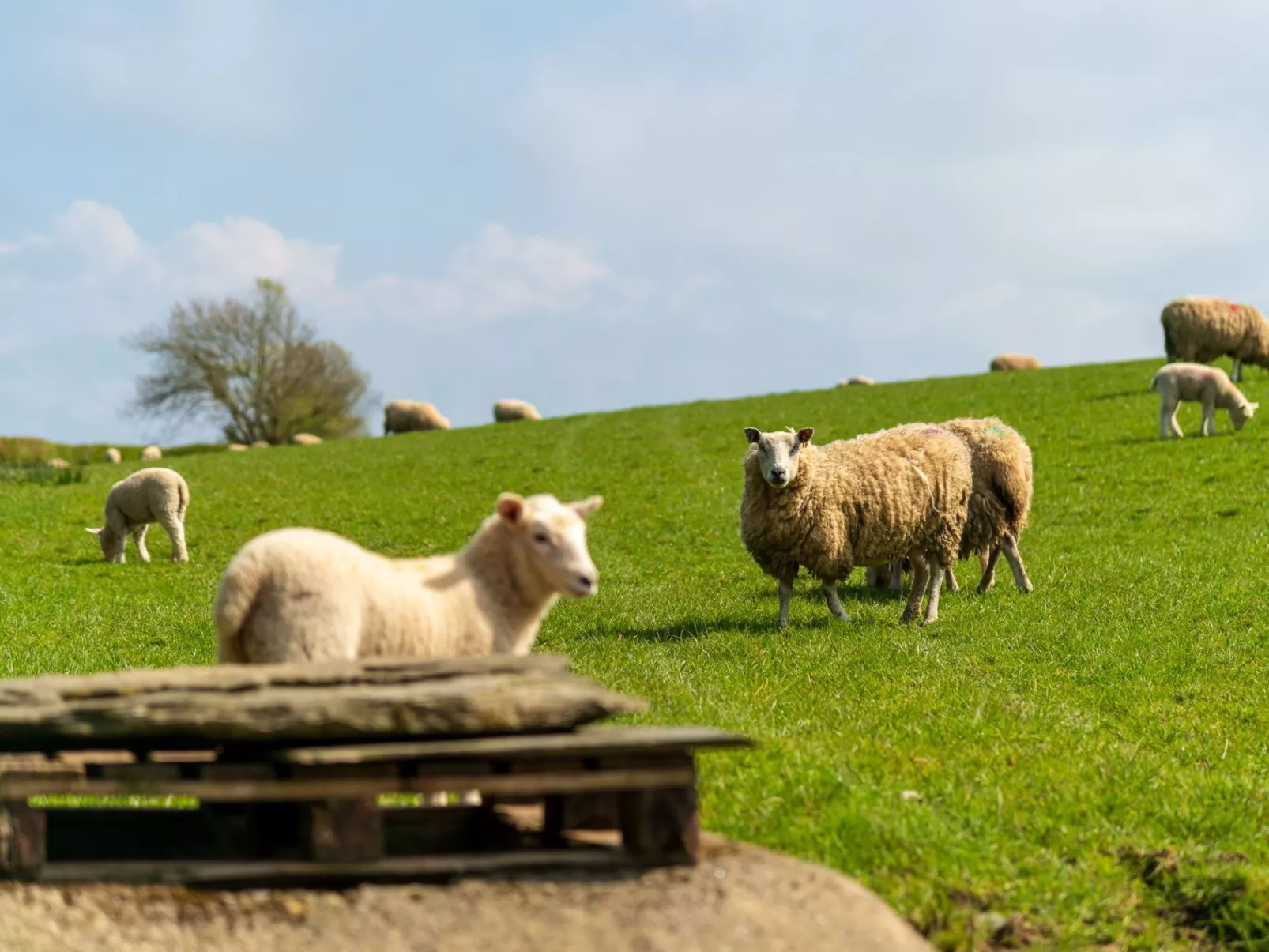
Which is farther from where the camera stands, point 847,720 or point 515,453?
point 515,453

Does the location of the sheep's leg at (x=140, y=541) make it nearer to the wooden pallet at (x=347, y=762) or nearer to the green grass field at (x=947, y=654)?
the green grass field at (x=947, y=654)

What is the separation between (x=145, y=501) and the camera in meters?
19.7

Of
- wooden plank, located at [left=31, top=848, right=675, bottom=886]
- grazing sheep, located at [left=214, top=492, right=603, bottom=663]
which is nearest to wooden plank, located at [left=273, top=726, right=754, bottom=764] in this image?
wooden plank, located at [left=31, top=848, right=675, bottom=886]

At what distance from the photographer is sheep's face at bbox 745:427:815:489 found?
12656 millimetres

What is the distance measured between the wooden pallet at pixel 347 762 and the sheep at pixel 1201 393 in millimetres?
25244

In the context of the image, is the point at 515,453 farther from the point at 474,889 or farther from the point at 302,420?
the point at 302,420

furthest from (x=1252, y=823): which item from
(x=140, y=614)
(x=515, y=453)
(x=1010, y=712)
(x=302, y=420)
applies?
(x=302, y=420)

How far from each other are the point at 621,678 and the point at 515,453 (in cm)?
2321

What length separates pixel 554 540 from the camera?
5645 mm

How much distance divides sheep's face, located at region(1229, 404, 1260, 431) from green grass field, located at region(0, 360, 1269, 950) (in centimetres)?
49

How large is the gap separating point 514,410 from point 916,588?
46.6 m

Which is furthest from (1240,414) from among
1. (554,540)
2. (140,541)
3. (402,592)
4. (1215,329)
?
(402,592)

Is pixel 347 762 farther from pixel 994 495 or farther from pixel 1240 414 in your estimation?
pixel 1240 414

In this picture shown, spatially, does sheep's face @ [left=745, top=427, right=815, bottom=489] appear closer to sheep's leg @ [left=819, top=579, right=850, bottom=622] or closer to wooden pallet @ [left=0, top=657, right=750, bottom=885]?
sheep's leg @ [left=819, top=579, right=850, bottom=622]
